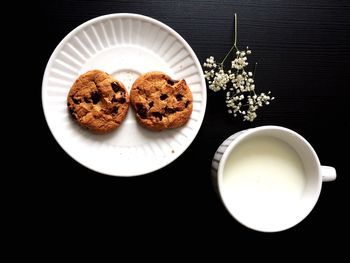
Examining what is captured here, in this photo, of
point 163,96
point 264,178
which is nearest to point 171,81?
point 163,96

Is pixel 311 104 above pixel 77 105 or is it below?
above

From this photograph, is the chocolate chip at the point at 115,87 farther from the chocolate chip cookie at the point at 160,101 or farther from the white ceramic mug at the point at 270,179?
the white ceramic mug at the point at 270,179

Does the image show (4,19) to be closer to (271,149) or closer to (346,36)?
(271,149)

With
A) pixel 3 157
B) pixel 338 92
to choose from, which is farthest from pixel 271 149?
pixel 3 157

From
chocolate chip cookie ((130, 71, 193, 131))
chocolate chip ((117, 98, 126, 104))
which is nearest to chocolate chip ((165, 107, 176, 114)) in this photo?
chocolate chip cookie ((130, 71, 193, 131))

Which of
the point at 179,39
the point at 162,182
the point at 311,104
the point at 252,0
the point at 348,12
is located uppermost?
the point at 348,12

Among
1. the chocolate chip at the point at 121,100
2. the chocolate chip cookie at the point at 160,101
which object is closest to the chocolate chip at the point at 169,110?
the chocolate chip cookie at the point at 160,101

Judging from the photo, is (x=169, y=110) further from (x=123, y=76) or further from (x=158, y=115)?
(x=123, y=76)
